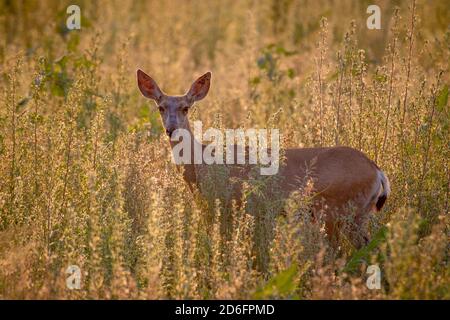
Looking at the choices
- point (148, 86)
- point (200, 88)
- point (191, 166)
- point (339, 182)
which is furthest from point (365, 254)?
point (148, 86)

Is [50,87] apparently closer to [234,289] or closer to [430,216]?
[430,216]

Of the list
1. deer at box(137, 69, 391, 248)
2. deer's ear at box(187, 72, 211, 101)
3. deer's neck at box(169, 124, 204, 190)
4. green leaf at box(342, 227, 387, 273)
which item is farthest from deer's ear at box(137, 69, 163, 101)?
green leaf at box(342, 227, 387, 273)

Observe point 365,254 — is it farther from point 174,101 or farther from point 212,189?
point 174,101

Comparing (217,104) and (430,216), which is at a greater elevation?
(217,104)

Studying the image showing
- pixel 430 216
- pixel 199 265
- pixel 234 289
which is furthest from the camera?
pixel 430 216

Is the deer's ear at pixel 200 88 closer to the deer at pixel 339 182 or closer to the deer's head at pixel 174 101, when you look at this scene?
the deer's head at pixel 174 101

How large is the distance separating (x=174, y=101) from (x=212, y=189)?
156 cm

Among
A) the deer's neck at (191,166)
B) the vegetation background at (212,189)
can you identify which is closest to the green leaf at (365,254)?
the vegetation background at (212,189)

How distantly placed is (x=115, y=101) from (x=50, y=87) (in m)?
0.80

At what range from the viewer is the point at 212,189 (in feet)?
21.1

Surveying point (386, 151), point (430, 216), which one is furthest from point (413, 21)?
point (430, 216)

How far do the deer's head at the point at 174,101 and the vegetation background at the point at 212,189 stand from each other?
0.28 metres

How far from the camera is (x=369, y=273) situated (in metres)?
5.26

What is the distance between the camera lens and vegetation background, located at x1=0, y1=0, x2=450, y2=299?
15.8 ft
